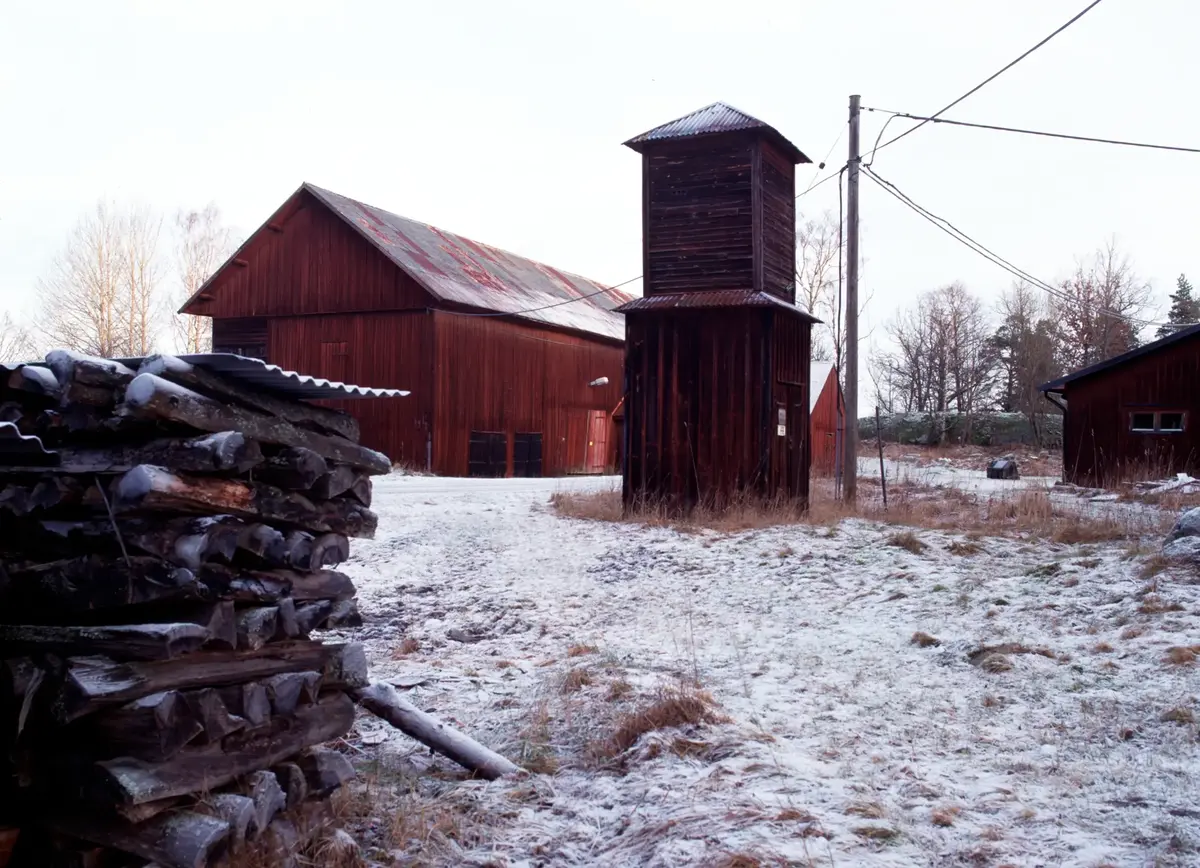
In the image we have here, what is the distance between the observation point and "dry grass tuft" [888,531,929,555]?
1105cm

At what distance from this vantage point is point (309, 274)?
89.7 feet

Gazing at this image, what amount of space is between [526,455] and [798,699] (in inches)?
954

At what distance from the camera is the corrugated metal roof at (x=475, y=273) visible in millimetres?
26641

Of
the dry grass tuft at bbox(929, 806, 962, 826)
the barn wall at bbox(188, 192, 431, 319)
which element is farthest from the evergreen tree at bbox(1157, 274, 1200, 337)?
the dry grass tuft at bbox(929, 806, 962, 826)

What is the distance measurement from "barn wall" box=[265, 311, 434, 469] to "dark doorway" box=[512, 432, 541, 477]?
13.3ft

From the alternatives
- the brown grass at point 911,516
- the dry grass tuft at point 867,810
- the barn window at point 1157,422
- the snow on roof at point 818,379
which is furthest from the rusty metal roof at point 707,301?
the snow on roof at point 818,379

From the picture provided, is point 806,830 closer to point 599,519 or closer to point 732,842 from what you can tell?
point 732,842

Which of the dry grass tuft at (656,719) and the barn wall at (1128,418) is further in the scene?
the barn wall at (1128,418)

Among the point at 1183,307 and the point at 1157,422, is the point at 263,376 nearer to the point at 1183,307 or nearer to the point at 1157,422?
the point at 1157,422

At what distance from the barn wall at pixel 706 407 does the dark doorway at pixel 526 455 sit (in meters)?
14.2

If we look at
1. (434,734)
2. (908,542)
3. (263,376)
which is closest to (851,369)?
(908,542)

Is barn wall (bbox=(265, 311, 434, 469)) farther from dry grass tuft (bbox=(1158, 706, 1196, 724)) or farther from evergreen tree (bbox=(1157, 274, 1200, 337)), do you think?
evergreen tree (bbox=(1157, 274, 1200, 337))

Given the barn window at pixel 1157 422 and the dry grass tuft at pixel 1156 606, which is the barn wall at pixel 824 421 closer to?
the barn window at pixel 1157 422

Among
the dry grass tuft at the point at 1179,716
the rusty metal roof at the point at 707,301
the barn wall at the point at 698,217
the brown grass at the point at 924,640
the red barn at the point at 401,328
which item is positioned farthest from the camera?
the red barn at the point at 401,328
